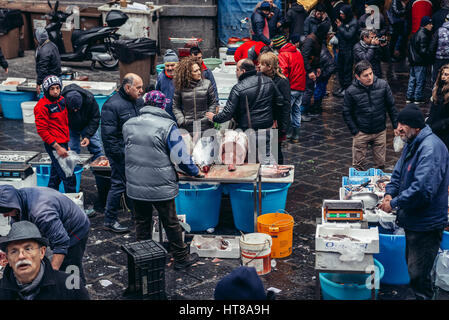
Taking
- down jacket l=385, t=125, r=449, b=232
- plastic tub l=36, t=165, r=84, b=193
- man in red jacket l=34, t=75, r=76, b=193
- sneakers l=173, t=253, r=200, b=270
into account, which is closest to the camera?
down jacket l=385, t=125, r=449, b=232

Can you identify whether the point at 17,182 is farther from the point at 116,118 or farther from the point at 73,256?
the point at 73,256

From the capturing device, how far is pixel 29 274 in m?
4.26

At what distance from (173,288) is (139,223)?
863 millimetres

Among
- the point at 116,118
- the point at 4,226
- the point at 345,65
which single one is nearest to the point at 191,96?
the point at 116,118

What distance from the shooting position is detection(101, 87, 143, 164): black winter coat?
7.66 metres

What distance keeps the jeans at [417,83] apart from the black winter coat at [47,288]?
10588 mm

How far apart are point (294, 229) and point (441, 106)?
91.4 inches

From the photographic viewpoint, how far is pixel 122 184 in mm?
7922

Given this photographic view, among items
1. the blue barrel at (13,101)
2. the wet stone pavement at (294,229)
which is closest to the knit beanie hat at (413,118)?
the wet stone pavement at (294,229)

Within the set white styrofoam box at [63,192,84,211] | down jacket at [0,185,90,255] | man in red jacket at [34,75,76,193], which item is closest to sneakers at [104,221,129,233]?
white styrofoam box at [63,192,84,211]

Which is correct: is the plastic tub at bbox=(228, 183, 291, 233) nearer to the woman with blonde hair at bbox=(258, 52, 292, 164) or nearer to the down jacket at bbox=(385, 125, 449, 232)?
the woman with blonde hair at bbox=(258, 52, 292, 164)

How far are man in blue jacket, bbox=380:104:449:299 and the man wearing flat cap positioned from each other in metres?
3.00

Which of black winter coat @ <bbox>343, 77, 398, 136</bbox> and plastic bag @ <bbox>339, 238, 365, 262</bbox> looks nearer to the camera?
plastic bag @ <bbox>339, 238, 365, 262</bbox>

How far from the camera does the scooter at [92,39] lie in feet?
51.3
